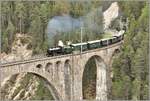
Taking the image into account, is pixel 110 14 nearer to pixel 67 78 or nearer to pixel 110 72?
pixel 110 72

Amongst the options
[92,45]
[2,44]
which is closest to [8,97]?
[2,44]

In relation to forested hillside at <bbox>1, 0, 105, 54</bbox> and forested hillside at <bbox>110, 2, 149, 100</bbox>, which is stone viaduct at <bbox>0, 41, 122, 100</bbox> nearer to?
forested hillside at <bbox>110, 2, 149, 100</bbox>

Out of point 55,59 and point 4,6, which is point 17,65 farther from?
point 4,6

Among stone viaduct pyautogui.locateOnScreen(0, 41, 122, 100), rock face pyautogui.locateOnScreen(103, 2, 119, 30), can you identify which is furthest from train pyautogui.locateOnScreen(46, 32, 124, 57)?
rock face pyautogui.locateOnScreen(103, 2, 119, 30)

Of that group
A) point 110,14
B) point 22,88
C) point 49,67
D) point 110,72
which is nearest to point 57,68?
point 49,67

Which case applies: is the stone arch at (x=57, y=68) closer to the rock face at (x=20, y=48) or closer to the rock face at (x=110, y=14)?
the rock face at (x=20, y=48)
